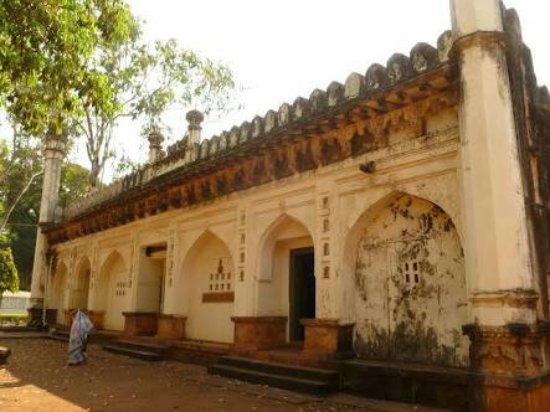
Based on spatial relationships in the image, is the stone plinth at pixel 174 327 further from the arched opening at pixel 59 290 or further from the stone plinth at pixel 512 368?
the arched opening at pixel 59 290

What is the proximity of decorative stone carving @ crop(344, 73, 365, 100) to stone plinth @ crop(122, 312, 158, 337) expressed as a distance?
8.54m

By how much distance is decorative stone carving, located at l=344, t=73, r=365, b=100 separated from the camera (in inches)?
306

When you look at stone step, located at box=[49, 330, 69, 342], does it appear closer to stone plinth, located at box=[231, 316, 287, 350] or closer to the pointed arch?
stone plinth, located at box=[231, 316, 287, 350]

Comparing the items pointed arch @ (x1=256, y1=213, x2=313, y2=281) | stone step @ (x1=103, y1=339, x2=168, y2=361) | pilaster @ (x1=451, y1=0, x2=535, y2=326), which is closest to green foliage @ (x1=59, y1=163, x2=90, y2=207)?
stone step @ (x1=103, y1=339, x2=168, y2=361)

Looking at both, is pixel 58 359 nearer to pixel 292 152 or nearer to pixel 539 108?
pixel 292 152

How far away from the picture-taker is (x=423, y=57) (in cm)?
699

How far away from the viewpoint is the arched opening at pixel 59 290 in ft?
63.6

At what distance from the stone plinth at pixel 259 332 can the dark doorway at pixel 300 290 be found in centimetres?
21

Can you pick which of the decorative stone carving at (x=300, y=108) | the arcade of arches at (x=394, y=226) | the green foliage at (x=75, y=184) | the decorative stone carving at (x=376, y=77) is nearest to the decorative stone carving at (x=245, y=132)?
the arcade of arches at (x=394, y=226)

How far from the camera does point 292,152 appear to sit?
8875 mm

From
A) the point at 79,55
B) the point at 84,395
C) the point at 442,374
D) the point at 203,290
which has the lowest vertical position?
the point at 84,395

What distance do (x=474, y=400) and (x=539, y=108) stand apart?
4037 millimetres

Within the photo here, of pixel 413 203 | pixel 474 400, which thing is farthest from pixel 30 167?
pixel 474 400

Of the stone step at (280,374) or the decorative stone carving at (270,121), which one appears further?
the decorative stone carving at (270,121)
